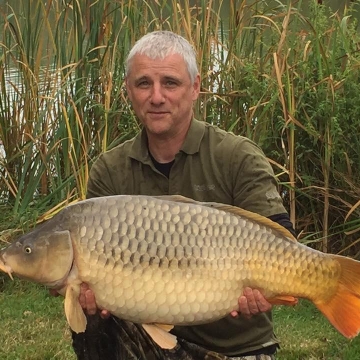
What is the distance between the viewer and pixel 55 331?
9.37ft

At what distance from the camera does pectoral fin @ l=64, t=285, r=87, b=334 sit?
1740 millimetres

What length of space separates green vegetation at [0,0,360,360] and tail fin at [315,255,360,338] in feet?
3.78

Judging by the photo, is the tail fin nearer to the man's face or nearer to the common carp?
the common carp

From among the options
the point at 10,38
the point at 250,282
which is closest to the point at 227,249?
the point at 250,282

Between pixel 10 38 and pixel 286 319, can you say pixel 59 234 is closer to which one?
pixel 286 319

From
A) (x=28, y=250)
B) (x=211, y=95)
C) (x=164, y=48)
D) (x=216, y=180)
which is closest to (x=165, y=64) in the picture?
(x=164, y=48)

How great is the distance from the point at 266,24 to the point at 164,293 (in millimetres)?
2173

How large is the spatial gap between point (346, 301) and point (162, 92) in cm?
68

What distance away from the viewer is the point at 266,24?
3.64 m

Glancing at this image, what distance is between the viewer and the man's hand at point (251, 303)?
5.80ft

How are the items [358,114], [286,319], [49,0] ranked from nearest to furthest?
1. [286,319]
2. [358,114]
3. [49,0]

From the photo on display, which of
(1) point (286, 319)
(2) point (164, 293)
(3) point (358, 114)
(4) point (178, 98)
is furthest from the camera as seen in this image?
(3) point (358, 114)

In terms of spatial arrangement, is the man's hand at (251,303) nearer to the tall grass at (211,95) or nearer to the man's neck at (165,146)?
the man's neck at (165,146)

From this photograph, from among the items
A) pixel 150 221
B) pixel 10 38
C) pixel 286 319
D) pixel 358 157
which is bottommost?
pixel 286 319
